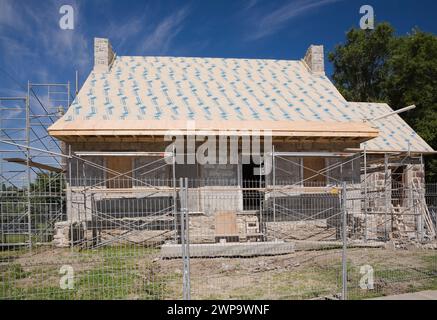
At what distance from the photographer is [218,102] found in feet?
45.3

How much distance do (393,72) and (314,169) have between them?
1961 cm

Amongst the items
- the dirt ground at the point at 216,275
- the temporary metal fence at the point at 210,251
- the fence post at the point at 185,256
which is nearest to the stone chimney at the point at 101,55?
the temporary metal fence at the point at 210,251

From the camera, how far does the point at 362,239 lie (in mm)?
11875

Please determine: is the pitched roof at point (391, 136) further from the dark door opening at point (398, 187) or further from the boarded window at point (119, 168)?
the boarded window at point (119, 168)

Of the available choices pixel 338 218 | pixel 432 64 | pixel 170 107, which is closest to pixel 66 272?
pixel 170 107

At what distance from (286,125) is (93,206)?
23.3ft

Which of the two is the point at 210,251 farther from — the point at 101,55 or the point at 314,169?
the point at 101,55

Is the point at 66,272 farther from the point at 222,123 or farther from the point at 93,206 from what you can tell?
the point at 222,123

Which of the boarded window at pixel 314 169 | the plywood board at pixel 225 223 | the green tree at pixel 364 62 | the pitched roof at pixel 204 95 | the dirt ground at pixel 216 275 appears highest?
the green tree at pixel 364 62

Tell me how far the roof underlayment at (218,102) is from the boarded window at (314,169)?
5.01 feet

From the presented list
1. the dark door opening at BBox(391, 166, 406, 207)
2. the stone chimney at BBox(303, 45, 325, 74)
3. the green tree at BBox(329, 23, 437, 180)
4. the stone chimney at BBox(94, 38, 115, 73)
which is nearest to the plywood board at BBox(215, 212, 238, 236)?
the stone chimney at BBox(94, 38, 115, 73)

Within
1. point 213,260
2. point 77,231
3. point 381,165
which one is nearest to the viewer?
point 213,260

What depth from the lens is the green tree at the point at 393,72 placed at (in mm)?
25016

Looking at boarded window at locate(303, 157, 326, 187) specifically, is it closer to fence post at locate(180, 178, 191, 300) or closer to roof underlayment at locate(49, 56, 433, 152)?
roof underlayment at locate(49, 56, 433, 152)
